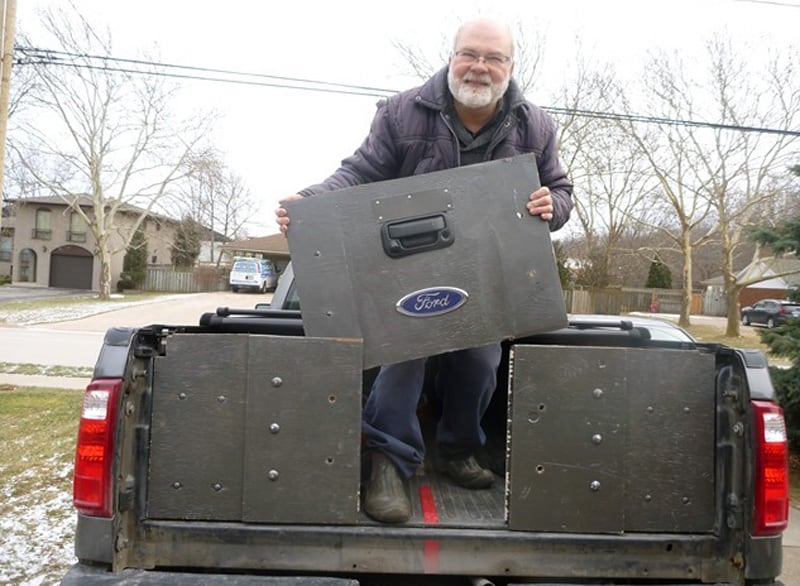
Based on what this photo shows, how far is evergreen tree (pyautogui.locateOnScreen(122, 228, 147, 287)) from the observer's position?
40500 mm

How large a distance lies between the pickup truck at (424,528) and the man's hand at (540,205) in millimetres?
495

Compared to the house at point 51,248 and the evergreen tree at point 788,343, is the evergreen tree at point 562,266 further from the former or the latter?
the house at point 51,248

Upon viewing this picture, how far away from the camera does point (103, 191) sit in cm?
3002

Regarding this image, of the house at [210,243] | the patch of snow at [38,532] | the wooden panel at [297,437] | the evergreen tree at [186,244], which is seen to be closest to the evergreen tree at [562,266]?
the evergreen tree at [186,244]

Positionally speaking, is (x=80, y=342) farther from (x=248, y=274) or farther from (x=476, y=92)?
(x=248, y=274)

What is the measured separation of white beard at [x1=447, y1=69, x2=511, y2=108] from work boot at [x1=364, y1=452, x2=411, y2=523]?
1.43 meters

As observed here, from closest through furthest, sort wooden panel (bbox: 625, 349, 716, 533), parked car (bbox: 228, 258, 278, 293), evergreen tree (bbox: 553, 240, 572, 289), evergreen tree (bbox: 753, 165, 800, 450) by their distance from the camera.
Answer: wooden panel (bbox: 625, 349, 716, 533), evergreen tree (bbox: 753, 165, 800, 450), evergreen tree (bbox: 553, 240, 572, 289), parked car (bbox: 228, 258, 278, 293)

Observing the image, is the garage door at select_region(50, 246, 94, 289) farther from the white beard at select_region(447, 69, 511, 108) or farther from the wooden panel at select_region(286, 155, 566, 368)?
the wooden panel at select_region(286, 155, 566, 368)

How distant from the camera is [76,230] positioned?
42594 millimetres

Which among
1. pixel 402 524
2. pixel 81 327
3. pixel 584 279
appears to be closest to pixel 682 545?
pixel 402 524

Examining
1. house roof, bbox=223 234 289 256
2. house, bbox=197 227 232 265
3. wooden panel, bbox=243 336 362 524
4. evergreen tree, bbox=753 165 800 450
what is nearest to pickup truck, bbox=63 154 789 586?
wooden panel, bbox=243 336 362 524

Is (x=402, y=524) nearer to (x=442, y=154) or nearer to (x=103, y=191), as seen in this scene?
(x=442, y=154)

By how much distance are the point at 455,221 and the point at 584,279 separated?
34636 mm

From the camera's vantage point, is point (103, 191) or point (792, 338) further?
point (103, 191)
